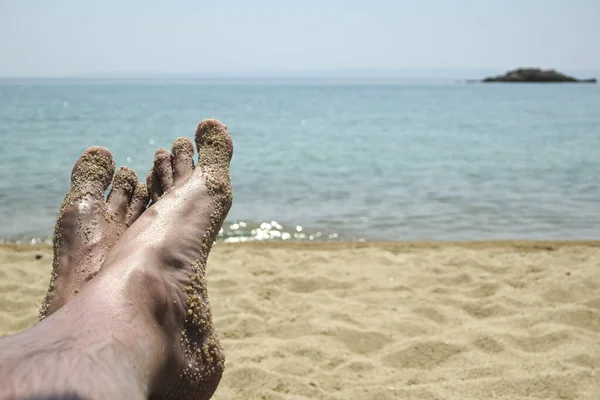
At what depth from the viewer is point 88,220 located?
2475 mm

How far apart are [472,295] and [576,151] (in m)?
9.85

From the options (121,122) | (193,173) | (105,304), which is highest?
(193,173)

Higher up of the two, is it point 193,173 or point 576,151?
point 193,173

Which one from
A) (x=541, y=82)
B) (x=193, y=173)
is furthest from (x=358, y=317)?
(x=541, y=82)

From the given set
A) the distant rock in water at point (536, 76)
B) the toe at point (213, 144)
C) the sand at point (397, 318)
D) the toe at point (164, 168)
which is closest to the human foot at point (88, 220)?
the toe at point (164, 168)

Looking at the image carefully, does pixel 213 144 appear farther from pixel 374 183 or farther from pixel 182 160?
pixel 374 183

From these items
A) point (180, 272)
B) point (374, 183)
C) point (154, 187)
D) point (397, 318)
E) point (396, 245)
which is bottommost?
point (374, 183)

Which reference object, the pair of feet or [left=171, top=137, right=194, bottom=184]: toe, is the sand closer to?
the pair of feet

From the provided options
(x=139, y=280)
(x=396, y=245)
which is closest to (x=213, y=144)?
(x=139, y=280)

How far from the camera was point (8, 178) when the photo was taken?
8539 mm

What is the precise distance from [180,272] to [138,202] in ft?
2.91

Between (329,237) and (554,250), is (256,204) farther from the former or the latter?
(554,250)

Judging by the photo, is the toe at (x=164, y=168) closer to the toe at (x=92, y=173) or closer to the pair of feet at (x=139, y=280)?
the pair of feet at (x=139, y=280)

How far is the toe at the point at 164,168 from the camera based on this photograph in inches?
106
